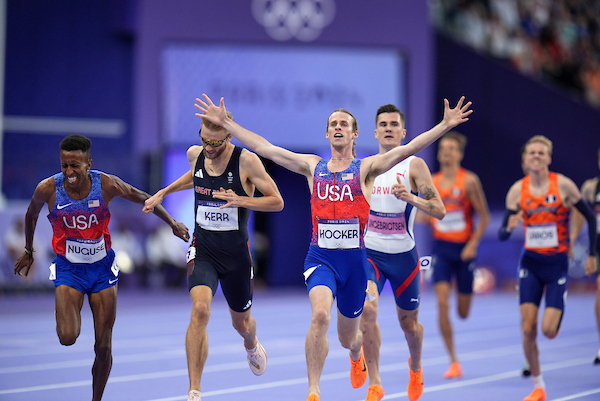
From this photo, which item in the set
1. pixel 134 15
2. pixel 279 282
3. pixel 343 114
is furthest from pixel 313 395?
pixel 134 15

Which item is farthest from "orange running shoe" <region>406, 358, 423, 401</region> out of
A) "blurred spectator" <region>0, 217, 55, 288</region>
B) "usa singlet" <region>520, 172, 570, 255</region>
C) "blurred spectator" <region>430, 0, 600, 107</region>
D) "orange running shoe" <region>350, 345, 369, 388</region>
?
"blurred spectator" <region>430, 0, 600, 107</region>

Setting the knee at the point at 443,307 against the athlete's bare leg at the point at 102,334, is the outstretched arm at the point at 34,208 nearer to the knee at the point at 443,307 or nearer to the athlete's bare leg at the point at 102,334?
the athlete's bare leg at the point at 102,334

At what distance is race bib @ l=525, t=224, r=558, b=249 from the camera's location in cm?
780

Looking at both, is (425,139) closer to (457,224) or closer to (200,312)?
(200,312)

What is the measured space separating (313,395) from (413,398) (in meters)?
1.53

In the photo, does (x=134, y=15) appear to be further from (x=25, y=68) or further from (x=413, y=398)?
(x=413, y=398)

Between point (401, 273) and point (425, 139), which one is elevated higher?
point (425, 139)

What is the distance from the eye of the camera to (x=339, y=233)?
20.5 feet

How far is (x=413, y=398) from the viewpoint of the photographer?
22.9 ft

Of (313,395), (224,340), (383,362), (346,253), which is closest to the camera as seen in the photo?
(313,395)

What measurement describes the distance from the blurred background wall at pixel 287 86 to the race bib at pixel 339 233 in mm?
12723

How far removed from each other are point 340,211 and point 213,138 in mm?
1213

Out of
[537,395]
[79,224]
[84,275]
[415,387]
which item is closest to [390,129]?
[415,387]

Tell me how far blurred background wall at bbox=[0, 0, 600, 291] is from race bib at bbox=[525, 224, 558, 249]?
11812 mm
